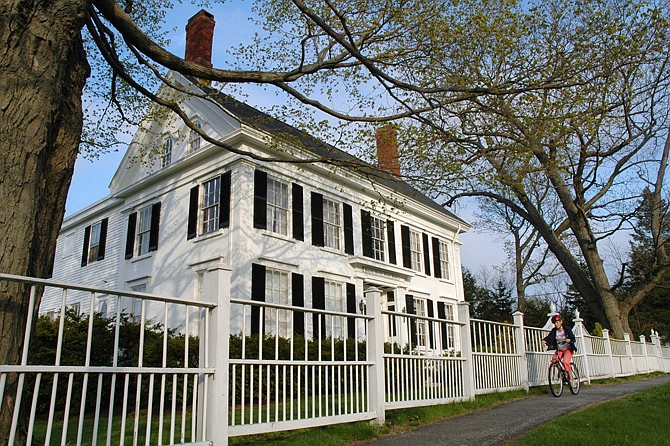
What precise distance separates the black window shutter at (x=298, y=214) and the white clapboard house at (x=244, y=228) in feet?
0.12

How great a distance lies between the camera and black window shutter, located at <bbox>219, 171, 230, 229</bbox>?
14641mm

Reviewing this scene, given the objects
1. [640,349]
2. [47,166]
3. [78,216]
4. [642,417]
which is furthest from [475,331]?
[78,216]

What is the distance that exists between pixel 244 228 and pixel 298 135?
5.36 metres

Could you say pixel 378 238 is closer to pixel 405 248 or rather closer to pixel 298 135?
pixel 405 248

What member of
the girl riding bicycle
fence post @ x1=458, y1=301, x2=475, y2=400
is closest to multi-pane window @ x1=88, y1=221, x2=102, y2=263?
fence post @ x1=458, y1=301, x2=475, y2=400

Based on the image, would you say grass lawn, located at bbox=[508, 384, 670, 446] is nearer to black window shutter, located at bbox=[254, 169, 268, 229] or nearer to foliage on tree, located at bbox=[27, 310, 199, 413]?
foliage on tree, located at bbox=[27, 310, 199, 413]

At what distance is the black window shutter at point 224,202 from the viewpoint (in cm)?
1464

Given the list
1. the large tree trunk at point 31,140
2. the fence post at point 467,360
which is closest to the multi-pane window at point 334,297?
the fence post at point 467,360

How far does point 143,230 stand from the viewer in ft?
58.7

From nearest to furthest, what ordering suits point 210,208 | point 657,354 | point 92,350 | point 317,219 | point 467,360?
point 467,360, point 92,350, point 210,208, point 317,219, point 657,354

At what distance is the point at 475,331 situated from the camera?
917 cm

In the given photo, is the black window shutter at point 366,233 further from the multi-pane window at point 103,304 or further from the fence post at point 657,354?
the fence post at point 657,354

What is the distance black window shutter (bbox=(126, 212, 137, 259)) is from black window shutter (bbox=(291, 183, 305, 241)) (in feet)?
19.1

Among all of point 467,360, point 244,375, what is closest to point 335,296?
point 467,360
